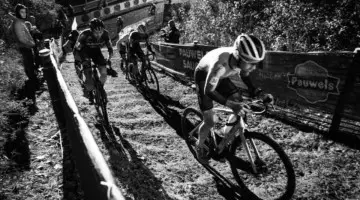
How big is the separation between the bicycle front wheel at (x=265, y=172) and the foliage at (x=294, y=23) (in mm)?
5699

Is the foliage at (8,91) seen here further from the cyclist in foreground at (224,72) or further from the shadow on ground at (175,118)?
the cyclist in foreground at (224,72)

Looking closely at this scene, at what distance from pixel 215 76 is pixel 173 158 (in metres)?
2.23

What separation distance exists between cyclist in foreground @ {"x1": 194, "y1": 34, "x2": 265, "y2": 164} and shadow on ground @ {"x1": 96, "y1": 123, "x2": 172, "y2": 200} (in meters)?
1.06

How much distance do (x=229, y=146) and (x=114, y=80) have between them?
8631 mm

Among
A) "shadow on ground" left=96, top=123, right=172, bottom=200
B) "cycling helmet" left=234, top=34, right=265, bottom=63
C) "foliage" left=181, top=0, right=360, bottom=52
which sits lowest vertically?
"shadow on ground" left=96, top=123, right=172, bottom=200

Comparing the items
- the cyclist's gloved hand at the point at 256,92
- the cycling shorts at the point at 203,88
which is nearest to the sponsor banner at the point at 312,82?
the cyclist's gloved hand at the point at 256,92

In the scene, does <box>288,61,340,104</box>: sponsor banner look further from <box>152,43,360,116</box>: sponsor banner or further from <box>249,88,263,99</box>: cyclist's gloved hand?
<box>249,88,263,99</box>: cyclist's gloved hand

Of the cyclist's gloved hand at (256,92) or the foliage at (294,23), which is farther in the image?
the foliage at (294,23)

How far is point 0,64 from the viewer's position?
360 inches

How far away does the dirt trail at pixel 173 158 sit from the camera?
13.6 feet

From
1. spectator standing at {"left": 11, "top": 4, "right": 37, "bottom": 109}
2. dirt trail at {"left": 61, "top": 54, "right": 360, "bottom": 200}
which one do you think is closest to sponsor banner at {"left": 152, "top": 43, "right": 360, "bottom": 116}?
dirt trail at {"left": 61, "top": 54, "right": 360, "bottom": 200}

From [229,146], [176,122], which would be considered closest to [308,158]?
[229,146]

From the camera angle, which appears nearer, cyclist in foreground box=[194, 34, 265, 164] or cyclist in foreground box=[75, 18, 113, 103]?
cyclist in foreground box=[194, 34, 265, 164]

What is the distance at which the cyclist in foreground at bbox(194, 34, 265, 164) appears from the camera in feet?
11.7
